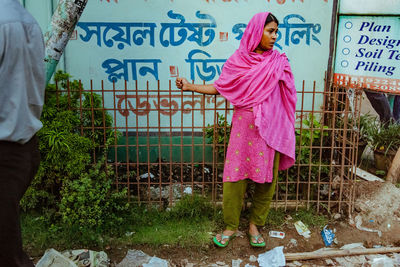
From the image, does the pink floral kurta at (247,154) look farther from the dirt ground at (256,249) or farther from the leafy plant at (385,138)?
the leafy plant at (385,138)

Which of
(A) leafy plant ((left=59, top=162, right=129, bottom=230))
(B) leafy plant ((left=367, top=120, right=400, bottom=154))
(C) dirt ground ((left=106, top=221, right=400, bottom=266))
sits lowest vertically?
(C) dirt ground ((left=106, top=221, right=400, bottom=266))

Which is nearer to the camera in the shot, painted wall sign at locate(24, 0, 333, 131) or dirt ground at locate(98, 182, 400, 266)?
dirt ground at locate(98, 182, 400, 266)

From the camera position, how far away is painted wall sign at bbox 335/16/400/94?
4863mm

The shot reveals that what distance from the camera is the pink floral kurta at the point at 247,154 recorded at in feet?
10.7

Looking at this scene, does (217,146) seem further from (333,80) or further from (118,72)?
(333,80)

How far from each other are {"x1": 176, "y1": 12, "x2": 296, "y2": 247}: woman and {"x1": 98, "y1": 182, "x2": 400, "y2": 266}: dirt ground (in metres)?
0.17

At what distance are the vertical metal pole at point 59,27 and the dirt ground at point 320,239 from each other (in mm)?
1617

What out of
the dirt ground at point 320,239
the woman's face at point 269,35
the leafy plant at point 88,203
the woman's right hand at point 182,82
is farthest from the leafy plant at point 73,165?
the woman's face at point 269,35

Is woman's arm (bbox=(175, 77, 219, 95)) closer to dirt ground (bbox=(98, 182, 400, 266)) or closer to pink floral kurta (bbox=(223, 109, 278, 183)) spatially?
pink floral kurta (bbox=(223, 109, 278, 183))

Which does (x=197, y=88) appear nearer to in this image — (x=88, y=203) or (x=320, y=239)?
(x=88, y=203)

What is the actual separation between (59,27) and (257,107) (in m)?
1.62

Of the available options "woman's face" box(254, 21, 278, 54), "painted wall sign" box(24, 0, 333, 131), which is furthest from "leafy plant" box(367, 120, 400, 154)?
"woman's face" box(254, 21, 278, 54)

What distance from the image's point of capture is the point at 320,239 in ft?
12.1

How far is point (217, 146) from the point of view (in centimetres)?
390
